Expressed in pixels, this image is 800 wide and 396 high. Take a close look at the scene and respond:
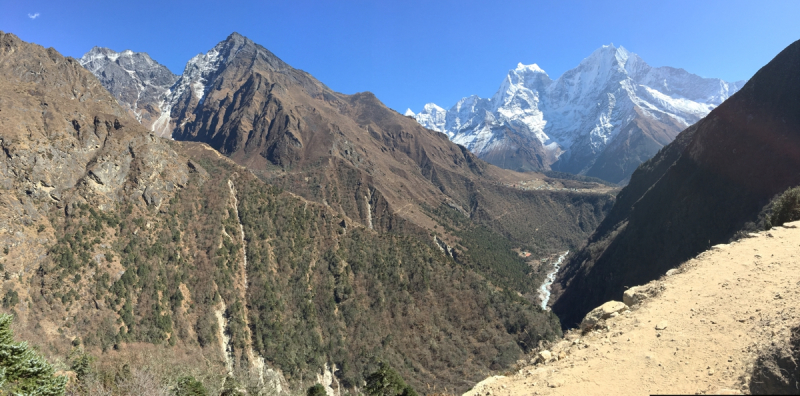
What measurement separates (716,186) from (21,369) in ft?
382

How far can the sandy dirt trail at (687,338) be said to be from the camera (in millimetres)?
11852

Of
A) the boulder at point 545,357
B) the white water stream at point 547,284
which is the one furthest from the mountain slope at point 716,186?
the boulder at point 545,357

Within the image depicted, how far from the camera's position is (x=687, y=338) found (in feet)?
45.1

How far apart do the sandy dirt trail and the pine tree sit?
24021mm

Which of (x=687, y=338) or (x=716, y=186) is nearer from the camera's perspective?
(x=687, y=338)

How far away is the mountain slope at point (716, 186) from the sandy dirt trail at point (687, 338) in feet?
200

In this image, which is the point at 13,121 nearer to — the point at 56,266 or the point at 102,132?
the point at 102,132

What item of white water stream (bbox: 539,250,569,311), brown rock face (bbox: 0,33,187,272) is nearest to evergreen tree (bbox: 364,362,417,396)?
brown rock face (bbox: 0,33,187,272)

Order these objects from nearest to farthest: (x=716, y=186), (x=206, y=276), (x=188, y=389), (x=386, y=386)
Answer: (x=188, y=389) → (x=386, y=386) → (x=206, y=276) → (x=716, y=186)

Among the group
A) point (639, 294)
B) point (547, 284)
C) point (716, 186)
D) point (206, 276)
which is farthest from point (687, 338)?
point (547, 284)

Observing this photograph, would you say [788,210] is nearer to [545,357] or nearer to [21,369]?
[545,357]

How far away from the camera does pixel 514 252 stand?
7515 inches

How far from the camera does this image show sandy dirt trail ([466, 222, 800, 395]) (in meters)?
11.9

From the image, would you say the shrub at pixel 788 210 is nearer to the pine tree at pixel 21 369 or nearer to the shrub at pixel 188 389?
the shrub at pixel 188 389
